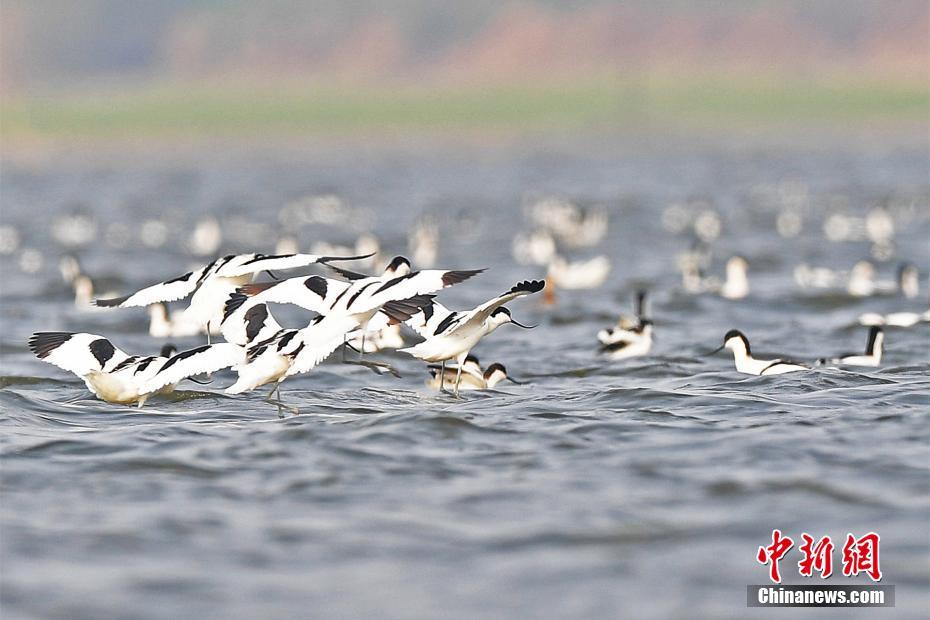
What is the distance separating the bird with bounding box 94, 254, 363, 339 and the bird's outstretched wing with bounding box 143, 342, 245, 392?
2.34ft

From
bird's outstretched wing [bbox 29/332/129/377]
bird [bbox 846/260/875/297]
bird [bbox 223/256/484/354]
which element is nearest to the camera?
bird [bbox 223/256/484/354]

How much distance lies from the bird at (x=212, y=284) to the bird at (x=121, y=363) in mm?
397

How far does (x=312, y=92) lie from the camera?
14188 centimetres

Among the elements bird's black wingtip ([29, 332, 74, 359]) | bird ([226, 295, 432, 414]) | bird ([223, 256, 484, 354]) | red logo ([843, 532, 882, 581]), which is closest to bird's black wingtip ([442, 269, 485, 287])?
bird ([223, 256, 484, 354])

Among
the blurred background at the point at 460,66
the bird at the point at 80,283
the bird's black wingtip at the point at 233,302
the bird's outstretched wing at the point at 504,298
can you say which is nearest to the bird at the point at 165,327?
the bird at the point at 80,283

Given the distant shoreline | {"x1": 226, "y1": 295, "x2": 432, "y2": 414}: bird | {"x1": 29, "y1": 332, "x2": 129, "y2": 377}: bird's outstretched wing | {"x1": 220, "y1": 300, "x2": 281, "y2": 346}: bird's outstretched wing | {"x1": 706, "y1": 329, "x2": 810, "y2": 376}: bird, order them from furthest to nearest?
the distant shoreline → {"x1": 706, "y1": 329, "x2": 810, "y2": 376}: bird → {"x1": 220, "y1": 300, "x2": 281, "y2": 346}: bird's outstretched wing → {"x1": 29, "y1": 332, "x2": 129, "y2": 377}: bird's outstretched wing → {"x1": 226, "y1": 295, "x2": 432, "y2": 414}: bird

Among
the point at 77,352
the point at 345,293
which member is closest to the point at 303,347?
the point at 345,293

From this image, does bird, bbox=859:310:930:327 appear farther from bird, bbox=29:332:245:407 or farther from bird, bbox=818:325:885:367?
bird, bbox=29:332:245:407

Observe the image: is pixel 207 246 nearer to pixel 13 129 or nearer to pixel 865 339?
pixel 865 339

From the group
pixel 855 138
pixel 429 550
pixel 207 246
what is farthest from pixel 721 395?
pixel 855 138

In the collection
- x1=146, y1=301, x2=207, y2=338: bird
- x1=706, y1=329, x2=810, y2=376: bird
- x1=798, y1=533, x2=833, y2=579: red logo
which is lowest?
x1=798, y1=533, x2=833, y2=579: red logo

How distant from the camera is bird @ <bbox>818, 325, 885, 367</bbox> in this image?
606 inches

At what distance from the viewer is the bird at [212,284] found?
42.5ft

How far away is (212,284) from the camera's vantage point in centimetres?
1393
